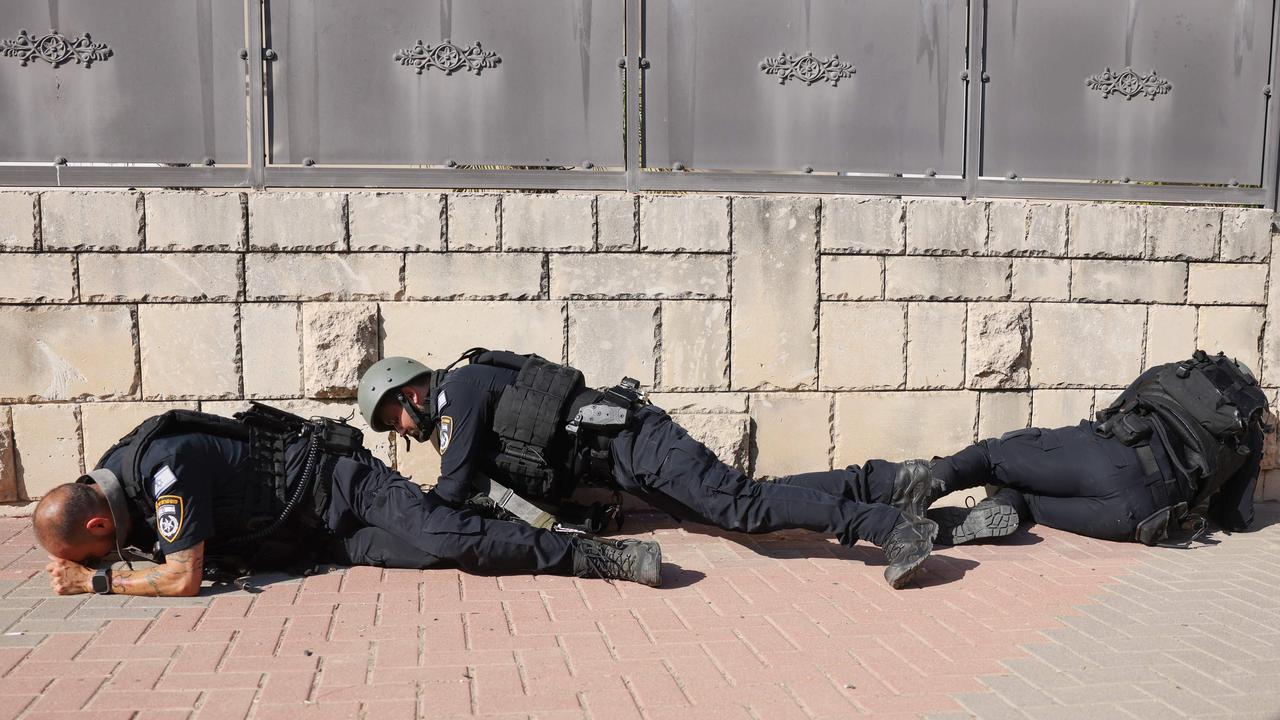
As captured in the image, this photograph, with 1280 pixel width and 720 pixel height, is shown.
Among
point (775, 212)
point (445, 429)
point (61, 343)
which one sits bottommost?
point (445, 429)

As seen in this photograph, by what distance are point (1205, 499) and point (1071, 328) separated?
4.55 ft

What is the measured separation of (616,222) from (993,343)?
103 inches

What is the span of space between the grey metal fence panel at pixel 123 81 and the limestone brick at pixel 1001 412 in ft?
16.2

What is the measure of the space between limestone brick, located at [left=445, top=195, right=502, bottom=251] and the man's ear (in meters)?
2.40

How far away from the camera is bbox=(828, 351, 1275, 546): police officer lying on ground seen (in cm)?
523

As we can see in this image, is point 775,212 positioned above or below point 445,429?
above

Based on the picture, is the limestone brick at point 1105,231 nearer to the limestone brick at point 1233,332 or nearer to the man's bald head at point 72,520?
the limestone brick at point 1233,332

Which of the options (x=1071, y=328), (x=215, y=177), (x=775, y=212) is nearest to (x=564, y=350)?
(x=775, y=212)

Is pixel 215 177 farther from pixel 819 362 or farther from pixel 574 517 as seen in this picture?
pixel 819 362

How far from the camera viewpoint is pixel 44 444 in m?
5.40

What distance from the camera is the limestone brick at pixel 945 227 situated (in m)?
6.08

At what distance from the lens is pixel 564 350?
18.9ft

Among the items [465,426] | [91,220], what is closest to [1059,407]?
[465,426]

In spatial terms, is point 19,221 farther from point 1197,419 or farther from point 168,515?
point 1197,419
